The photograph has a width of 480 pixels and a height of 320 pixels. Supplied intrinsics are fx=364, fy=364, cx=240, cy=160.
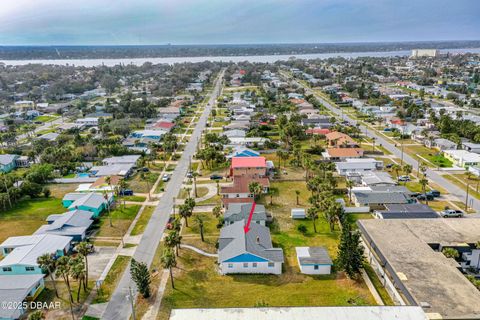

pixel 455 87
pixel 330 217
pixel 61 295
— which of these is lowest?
pixel 61 295

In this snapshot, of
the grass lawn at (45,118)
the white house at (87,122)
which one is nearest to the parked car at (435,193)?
the white house at (87,122)

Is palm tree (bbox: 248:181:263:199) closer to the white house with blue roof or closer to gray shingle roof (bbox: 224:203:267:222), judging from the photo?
gray shingle roof (bbox: 224:203:267:222)

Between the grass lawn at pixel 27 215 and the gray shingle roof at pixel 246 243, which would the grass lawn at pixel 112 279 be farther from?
the grass lawn at pixel 27 215

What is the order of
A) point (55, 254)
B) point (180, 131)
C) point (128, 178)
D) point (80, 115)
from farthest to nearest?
1. point (80, 115)
2. point (180, 131)
3. point (128, 178)
4. point (55, 254)

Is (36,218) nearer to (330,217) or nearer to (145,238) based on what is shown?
(145,238)

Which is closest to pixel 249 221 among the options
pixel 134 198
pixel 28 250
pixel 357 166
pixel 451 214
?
pixel 134 198

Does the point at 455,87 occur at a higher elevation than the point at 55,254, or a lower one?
higher

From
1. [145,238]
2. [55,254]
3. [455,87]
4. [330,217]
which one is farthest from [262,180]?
[455,87]

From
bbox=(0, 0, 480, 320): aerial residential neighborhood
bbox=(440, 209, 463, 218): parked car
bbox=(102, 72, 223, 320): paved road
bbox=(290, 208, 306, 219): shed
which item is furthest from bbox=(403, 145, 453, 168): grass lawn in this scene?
bbox=(102, 72, 223, 320): paved road
